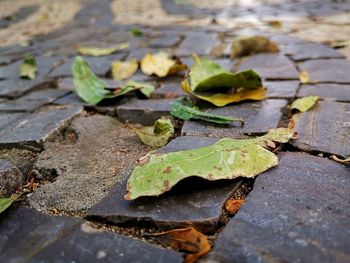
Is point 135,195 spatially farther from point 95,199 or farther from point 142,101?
point 142,101

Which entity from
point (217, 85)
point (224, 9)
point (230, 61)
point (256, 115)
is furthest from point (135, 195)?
point (224, 9)

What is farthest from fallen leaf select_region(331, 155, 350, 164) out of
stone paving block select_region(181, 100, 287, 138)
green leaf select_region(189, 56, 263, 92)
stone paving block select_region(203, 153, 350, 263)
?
green leaf select_region(189, 56, 263, 92)

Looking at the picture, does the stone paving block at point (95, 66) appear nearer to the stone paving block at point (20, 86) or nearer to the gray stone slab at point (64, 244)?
the stone paving block at point (20, 86)

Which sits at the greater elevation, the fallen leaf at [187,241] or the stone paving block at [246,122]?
the fallen leaf at [187,241]

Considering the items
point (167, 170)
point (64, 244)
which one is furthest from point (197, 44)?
point (64, 244)

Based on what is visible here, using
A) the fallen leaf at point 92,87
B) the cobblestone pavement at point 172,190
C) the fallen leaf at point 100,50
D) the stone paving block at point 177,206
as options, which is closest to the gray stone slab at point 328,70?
A: the cobblestone pavement at point 172,190

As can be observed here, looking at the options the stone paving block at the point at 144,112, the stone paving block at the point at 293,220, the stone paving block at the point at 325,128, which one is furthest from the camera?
the stone paving block at the point at 144,112
